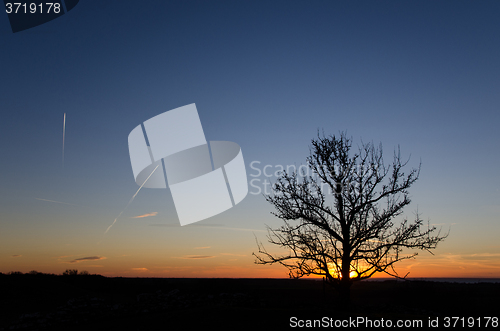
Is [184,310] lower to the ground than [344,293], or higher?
lower

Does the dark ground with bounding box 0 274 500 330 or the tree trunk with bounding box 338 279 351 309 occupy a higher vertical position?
the tree trunk with bounding box 338 279 351 309

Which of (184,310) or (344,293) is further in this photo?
(344,293)

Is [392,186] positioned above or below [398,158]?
below

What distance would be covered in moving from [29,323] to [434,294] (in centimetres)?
2610

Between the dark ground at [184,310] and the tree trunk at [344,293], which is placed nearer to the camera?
the dark ground at [184,310]

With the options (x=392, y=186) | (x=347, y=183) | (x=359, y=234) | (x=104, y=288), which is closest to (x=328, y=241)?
(x=359, y=234)

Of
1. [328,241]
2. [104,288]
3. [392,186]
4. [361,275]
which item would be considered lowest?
[104,288]

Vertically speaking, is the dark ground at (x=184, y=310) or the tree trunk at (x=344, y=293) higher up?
the tree trunk at (x=344, y=293)

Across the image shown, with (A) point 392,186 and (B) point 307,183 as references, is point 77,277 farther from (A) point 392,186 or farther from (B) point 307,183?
(A) point 392,186

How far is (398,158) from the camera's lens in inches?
583

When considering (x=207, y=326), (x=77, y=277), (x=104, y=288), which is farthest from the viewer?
(x=77, y=277)

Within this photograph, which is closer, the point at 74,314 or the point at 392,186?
the point at 392,186

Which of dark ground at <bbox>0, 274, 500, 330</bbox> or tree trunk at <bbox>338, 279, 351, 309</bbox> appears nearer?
dark ground at <bbox>0, 274, 500, 330</bbox>

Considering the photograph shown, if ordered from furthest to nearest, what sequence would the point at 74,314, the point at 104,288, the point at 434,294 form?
the point at 104,288 → the point at 434,294 → the point at 74,314
